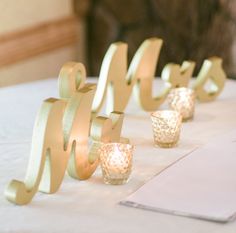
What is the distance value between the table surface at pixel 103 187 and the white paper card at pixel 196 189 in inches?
0.9

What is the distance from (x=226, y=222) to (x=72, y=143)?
34 cm

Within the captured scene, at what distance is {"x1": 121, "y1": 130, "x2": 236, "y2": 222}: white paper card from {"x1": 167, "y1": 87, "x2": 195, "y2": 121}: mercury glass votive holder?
30 cm

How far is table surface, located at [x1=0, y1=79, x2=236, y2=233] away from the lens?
0.99 metres

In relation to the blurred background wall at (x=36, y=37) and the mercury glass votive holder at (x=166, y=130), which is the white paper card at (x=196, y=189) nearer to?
the mercury glass votive holder at (x=166, y=130)

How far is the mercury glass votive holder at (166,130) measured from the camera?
4.56 feet

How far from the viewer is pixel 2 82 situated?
304 centimetres

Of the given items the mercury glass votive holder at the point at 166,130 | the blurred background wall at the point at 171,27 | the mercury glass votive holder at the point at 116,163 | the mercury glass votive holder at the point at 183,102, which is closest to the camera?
the mercury glass votive holder at the point at 116,163

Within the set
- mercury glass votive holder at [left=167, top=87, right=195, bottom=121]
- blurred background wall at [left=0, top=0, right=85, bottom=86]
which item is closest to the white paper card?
mercury glass votive holder at [left=167, top=87, right=195, bottom=121]

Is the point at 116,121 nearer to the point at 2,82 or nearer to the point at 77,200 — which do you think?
the point at 77,200

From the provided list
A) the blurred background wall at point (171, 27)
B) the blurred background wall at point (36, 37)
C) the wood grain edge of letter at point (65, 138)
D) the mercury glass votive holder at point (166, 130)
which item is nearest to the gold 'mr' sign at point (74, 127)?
the wood grain edge of letter at point (65, 138)

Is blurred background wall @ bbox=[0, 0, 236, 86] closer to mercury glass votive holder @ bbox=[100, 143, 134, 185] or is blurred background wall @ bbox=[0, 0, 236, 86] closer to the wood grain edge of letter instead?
the wood grain edge of letter

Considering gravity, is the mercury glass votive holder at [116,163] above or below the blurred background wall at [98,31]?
above

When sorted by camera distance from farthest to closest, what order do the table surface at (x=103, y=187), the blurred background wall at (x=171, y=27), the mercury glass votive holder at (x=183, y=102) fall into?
the blurred background wall at (x=171, y=27)
the mercury glass votive holder at (x=183, y=102)
the table surface at (x=103, y=187)

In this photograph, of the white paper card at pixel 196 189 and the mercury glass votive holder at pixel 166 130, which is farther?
the mercury glass votive holder at pixel 166 130
